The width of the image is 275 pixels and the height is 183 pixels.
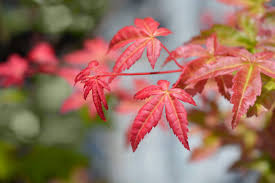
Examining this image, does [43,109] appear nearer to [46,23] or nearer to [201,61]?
[46,23]

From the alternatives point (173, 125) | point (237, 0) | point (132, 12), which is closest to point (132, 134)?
point (173, 125)

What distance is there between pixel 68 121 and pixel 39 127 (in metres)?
0.24

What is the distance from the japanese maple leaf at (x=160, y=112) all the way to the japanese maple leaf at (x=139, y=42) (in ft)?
0.22

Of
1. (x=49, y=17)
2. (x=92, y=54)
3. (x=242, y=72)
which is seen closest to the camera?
(x=242, y=72)

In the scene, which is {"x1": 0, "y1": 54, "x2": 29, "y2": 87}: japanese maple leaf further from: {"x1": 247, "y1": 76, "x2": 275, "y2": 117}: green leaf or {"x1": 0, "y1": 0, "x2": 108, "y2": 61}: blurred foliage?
{"x1": 0, "y1": 0, "x2": 108, "y2": 61}: blurred foliage

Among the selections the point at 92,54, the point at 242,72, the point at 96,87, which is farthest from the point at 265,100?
the point at 92,54

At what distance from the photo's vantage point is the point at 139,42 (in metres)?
0.59

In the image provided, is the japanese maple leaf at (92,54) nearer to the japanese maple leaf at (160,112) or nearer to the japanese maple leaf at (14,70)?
the japanese maple leaf at (14,70)

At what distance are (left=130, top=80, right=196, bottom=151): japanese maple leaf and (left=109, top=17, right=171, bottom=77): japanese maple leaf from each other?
0.22 ft

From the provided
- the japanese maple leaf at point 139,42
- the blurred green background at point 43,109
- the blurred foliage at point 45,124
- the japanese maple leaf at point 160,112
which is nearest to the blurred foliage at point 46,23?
the blurred green background at point 43,109

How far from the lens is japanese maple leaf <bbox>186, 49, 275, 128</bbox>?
48 cm

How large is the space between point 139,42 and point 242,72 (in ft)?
0.73

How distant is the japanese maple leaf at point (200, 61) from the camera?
547 mm

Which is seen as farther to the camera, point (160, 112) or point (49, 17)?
point (49, 17)
